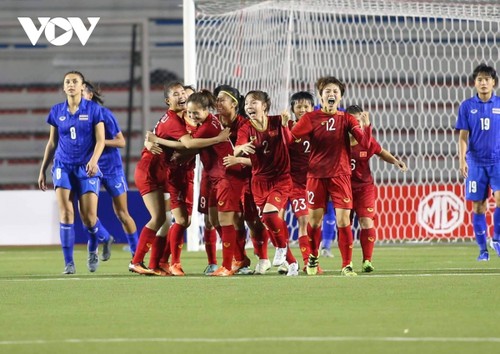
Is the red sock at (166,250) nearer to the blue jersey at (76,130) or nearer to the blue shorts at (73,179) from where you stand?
the blue shorts at (73,179)

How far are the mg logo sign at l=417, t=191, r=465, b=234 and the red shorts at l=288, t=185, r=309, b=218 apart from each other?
5464 millimetres

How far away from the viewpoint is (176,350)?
5324mm

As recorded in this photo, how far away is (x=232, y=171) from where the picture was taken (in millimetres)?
9750

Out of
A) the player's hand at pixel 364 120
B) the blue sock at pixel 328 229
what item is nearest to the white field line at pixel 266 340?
the player's hand at pixel 364 120

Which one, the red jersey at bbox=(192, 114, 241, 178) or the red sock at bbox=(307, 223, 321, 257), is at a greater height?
the red jersey at bbox=(192, 114, 241, 178)

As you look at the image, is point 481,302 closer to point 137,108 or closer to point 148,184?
point 148,184

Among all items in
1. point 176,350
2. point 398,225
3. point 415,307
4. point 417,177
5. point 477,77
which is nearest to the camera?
point 176,350

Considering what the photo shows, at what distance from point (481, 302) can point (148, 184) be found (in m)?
3.65

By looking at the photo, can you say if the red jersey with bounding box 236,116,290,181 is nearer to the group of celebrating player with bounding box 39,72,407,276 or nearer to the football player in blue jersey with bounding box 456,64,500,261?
the group of celebrating player with bounding box 39,72,407,276

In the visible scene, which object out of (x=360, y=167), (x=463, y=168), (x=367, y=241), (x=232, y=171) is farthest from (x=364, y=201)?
(x=463, y=168)

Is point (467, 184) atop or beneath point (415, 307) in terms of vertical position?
atop

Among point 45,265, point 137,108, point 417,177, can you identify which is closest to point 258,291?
point 45,265

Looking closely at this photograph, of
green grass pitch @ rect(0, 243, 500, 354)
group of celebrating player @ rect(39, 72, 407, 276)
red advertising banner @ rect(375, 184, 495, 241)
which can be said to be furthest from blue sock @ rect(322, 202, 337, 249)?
green grass pitch @ rect(0, 243, 500, 354)

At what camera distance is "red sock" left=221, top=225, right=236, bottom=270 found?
9.70m
